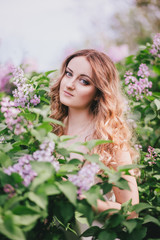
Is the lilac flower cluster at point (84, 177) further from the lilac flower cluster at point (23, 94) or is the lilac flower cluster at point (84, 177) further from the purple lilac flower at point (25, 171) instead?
the lilac flower cluster at point (23, 94)

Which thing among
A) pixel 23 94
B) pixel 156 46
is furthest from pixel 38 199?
pixel 156 46

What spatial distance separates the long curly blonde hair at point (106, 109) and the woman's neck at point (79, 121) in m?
0.06

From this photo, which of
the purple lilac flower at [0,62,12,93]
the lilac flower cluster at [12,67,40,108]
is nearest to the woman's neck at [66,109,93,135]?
the lilac flower cluster at [12,67,40,108]

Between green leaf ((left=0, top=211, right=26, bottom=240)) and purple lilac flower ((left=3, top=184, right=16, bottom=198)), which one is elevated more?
purple lilac flower ((left=3, top=184, right=16, bottom=198))

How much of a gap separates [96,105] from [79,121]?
17 cm

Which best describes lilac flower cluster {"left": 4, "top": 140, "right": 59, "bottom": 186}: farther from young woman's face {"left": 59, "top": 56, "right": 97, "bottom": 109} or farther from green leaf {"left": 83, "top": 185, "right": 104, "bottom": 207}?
young woman's face {"left": 59, "top": 56, "right": 97, "bottom": 109}

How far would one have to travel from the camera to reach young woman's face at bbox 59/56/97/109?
1676mm

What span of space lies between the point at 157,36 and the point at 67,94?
1165 millimetres

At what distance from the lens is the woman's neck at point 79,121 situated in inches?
70.8

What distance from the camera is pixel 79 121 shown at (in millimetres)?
1812

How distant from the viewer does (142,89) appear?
2.06m

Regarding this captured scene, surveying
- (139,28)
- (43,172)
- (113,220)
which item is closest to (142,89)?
(113,220)

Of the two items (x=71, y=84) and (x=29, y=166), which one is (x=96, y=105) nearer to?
(x=71, y=84)

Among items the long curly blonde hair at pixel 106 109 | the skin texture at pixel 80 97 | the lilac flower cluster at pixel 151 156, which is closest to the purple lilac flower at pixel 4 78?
the long curly blonde hair at pixel 106 109
